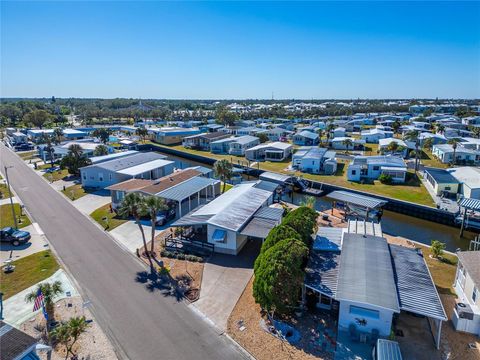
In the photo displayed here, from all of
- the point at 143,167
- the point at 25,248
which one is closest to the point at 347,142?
the point at 143,167

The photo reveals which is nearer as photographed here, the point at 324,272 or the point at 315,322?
the point at 315,322

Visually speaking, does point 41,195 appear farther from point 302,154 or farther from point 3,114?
point 3,114

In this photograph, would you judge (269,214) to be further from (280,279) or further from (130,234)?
(130,234)

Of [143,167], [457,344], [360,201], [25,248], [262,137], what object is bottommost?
[457,344]

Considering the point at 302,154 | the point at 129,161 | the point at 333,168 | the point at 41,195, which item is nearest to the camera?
the point at 41,195

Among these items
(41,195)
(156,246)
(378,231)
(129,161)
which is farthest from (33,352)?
(129,161)

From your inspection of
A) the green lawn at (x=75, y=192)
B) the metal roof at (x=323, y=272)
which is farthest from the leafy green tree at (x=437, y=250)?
the green lawn at (x=75, y=192)
